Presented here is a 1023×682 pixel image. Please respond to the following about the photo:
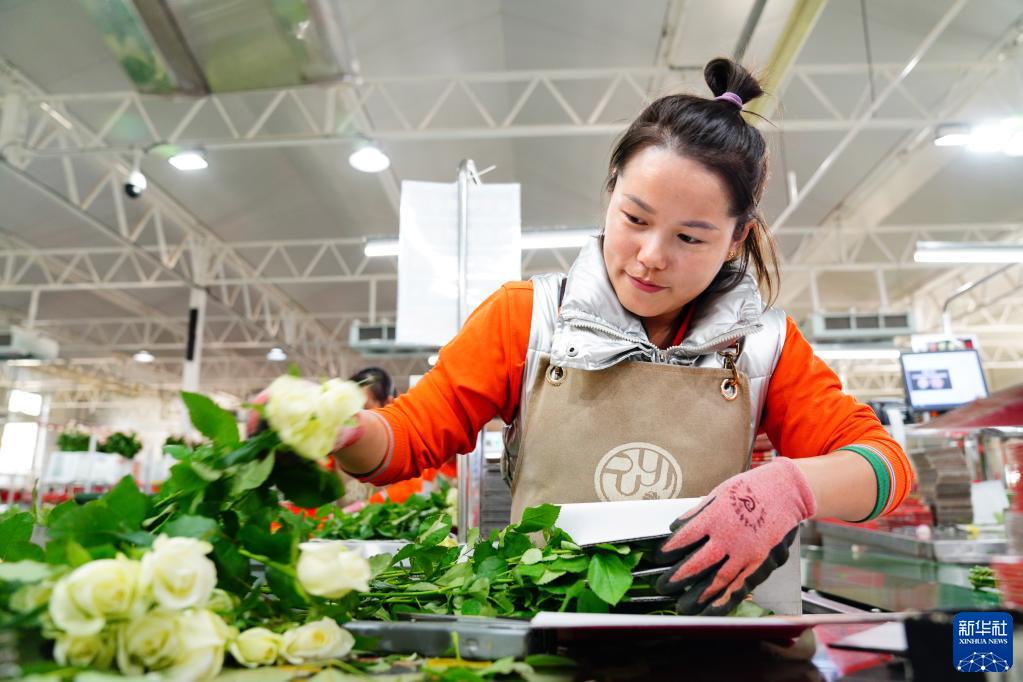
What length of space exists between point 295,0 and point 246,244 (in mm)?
8139

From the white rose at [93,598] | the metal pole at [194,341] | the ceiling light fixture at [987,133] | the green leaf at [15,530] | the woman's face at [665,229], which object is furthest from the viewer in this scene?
the metal pole at [194,341]

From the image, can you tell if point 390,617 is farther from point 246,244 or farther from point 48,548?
point 246,244

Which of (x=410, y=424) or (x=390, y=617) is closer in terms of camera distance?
(x=390, y=617)

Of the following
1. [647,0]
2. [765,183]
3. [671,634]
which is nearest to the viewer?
[671,634]

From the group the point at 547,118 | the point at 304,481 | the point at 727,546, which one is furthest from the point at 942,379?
the point at 547,118

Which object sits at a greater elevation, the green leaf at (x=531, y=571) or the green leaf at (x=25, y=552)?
the green leaf at (x=25, y=552)

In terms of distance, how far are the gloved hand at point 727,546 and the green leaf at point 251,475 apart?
0.38 meters

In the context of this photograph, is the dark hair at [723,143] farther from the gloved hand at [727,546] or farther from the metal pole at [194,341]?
the metal pole at [194,341]

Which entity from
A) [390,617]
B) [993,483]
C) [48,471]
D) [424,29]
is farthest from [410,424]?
[48,471]

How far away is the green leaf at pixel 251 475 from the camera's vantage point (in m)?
0.60

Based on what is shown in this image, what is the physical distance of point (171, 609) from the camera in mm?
479

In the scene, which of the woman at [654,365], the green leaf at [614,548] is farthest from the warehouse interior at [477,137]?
the green leaf at [614,548]

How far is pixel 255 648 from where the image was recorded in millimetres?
537


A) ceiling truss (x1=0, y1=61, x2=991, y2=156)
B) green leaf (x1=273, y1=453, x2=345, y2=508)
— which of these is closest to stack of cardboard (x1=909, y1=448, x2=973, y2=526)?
green leaf (x1=273, y1=453, x2=345, y2=508)
